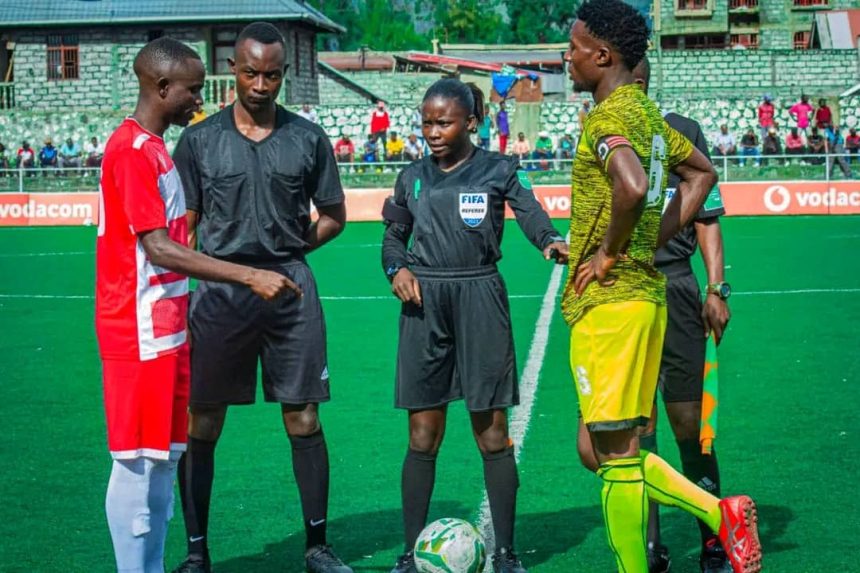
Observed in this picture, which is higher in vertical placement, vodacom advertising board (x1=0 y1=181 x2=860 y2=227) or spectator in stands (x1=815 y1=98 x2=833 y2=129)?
spectator in stands (x1=815 y1=98 x2=833 y2=129)

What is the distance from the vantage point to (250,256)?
5.91m

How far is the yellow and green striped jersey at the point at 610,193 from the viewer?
15.5 ft

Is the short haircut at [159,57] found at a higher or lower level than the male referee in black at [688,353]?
higher

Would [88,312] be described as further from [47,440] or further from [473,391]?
[473,391]

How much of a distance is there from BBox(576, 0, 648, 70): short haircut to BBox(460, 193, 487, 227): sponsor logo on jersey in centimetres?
118

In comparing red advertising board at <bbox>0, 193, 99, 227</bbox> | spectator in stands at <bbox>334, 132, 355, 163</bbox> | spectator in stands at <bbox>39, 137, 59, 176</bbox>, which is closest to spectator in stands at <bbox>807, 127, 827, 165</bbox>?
spectator in stands at <bbox>334, 132, 355, 163</bbox>

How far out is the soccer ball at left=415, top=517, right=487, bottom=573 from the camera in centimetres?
546

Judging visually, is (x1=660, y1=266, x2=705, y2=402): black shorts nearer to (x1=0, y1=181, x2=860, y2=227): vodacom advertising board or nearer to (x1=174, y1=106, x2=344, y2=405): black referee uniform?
(x1=174, y1=106, x2=344, y2=405): black referee uniform

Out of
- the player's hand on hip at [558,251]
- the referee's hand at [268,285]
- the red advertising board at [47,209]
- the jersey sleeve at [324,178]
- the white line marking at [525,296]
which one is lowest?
the red advertising board at [47,209]

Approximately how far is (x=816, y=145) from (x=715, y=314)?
32.5 metres

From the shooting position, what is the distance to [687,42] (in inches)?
3113

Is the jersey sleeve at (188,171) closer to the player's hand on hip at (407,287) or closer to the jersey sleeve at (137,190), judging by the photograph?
the player's hand on hip at (407,287)

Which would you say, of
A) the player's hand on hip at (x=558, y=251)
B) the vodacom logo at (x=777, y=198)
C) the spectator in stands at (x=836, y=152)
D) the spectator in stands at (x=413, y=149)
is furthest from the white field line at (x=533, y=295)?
the spectator in stands at (x=413, y=149)

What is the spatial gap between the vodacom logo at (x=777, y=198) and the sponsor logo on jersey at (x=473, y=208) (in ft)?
84.2
